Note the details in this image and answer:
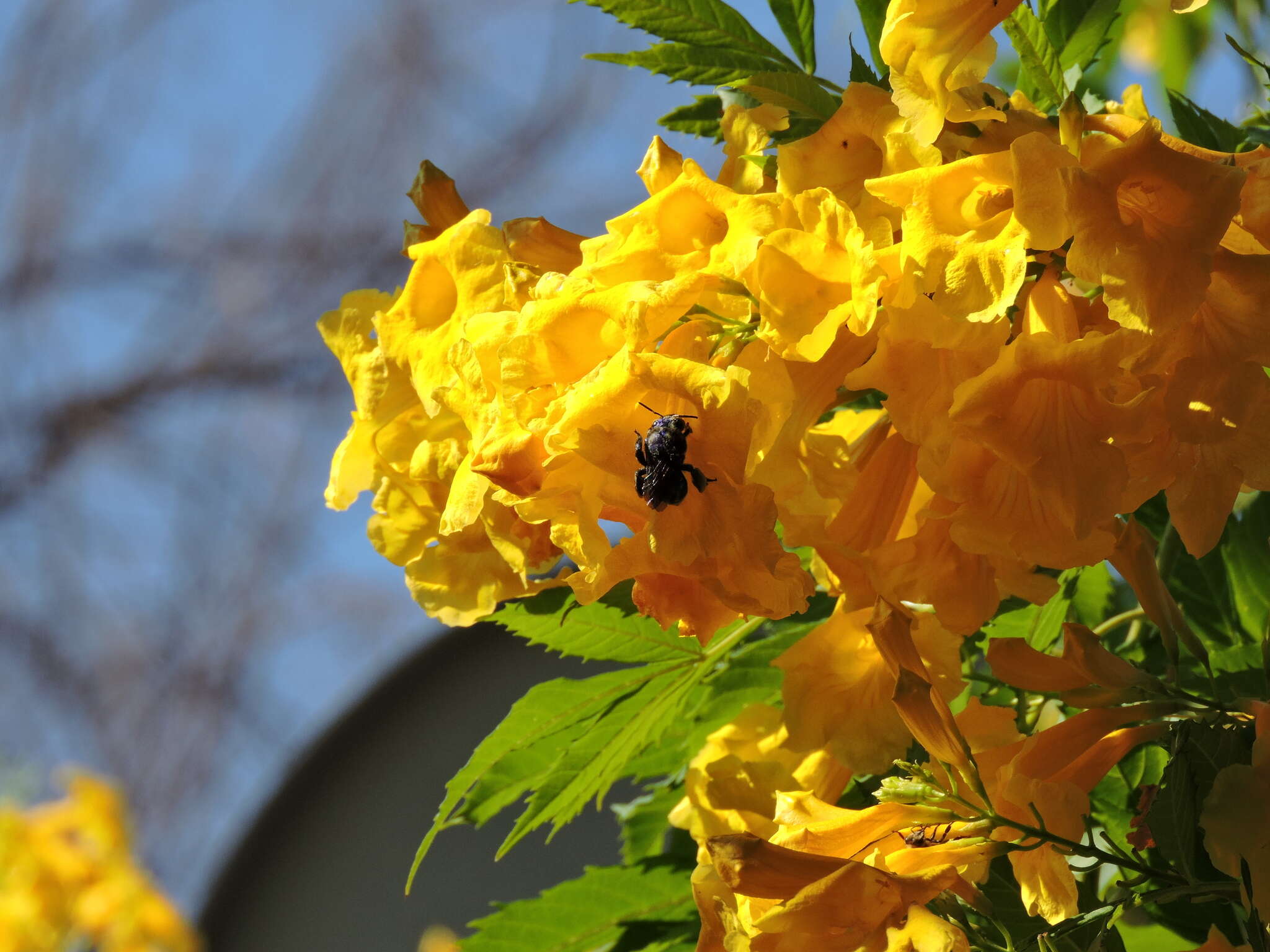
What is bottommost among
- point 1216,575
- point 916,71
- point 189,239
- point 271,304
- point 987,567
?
point 1216,575

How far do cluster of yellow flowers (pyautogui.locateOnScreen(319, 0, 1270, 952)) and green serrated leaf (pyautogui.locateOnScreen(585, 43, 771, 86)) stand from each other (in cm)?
4

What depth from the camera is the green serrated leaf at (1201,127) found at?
0.55 m

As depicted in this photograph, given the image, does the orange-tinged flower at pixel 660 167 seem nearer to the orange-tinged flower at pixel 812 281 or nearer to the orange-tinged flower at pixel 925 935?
the orange-tinged flower at pixel 812 281

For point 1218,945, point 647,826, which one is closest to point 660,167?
point 1218,945

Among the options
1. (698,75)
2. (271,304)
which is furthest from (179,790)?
(698,75)

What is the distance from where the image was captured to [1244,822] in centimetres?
40

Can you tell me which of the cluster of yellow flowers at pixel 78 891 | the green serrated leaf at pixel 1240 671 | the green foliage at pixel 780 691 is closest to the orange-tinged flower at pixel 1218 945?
the green foliage at pixel 780 691

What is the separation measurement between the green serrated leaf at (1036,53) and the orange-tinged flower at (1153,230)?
5.0 inches

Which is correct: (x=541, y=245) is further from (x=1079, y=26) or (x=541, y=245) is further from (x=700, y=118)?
(x=1079, y=26)

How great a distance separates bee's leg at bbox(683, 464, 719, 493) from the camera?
38cm

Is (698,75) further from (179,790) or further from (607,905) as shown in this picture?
(179,790)

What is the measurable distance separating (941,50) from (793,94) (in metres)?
0.08

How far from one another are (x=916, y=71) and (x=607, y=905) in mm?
468

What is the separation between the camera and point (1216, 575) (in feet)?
2.19
